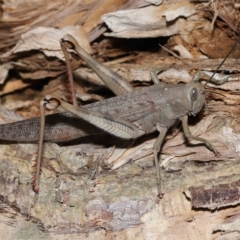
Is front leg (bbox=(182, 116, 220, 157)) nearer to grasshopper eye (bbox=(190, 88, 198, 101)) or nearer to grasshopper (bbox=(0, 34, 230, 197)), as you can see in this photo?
grasshopper (bbox=(0, 34, 230, 197))

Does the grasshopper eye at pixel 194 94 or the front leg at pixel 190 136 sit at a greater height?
the grasshopper eye at pixel 194 94

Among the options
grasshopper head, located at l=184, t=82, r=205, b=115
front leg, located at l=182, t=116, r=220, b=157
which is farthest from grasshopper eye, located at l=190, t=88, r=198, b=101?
front leg, located at l=182, t=116, r=220, b=157

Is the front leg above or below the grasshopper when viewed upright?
below

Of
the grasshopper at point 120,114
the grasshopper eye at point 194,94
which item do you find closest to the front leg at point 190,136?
the grasshopper at point 120,114

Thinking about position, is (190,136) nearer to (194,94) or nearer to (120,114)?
(194,94)

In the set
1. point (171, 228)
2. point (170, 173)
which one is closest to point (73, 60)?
point (170, 173)

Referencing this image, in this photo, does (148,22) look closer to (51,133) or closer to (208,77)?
(208,77)

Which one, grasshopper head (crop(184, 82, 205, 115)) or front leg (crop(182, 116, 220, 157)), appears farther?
grasshopper head (crop(184, 82, 205, 115))

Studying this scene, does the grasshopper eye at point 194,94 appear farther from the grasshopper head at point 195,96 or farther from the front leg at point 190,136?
the front leg at point 190,136
